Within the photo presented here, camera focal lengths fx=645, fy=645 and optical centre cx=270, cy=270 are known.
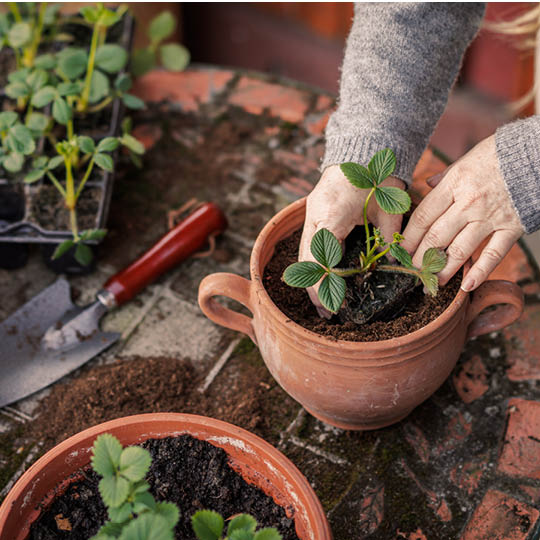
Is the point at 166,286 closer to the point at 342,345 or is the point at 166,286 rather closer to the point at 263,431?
the point at 263,431

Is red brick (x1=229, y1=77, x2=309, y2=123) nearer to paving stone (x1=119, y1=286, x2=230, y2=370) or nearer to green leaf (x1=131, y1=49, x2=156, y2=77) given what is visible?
green leaf (x1=131, y1=49, x2=156, y2=77)

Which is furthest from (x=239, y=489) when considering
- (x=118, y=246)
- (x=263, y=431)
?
(x=118, y=246)

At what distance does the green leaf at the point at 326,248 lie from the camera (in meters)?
0.85

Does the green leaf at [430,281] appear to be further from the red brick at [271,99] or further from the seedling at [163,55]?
the seedling at [163,55]

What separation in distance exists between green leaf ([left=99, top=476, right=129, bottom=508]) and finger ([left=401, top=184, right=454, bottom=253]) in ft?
1.84

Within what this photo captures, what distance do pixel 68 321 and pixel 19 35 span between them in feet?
2.05

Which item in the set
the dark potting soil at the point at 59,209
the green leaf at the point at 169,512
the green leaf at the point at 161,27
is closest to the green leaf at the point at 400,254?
the green leaf at the point at 169,512

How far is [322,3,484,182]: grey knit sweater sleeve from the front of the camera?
1019 millimetres

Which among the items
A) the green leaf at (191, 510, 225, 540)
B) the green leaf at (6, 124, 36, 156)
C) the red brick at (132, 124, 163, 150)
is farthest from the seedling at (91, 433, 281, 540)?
the red brick at (132, 124, 163, 150)

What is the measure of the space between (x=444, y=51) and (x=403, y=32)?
9cm

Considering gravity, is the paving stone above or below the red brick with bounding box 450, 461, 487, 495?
below

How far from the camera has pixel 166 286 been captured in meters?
1.27

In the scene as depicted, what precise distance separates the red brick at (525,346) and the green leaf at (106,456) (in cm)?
72

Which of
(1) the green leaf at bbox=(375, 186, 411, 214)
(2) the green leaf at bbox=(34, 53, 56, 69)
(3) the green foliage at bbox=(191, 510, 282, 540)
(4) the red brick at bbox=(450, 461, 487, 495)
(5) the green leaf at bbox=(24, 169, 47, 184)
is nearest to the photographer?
(3) the green foliage at bbox=(191, 510, 282, 540)
